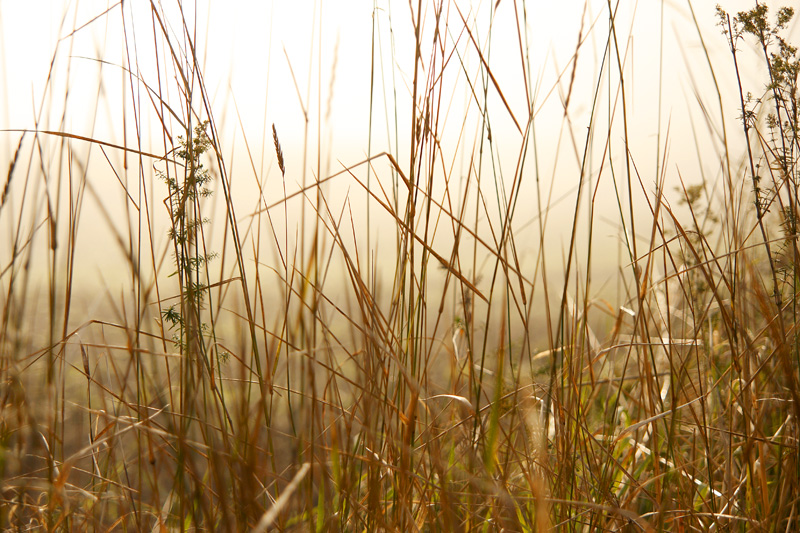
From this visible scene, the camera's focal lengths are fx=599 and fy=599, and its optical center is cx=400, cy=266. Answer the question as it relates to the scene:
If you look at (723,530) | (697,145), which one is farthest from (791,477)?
(697,145)

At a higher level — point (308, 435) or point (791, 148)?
point (791, 148)

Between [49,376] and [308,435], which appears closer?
[49,376]

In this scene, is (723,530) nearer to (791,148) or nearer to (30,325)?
(791,148)

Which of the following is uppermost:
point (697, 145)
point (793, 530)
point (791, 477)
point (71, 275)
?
point (697, 145)

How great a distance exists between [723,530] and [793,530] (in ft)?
A: 0.40

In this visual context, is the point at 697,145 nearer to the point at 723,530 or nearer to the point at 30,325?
the point at 723,530

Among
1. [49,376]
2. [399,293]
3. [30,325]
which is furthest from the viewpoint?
[30,325]

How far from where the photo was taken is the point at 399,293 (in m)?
0.92

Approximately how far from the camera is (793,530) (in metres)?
0.88

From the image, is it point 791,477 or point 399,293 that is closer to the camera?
point 791,477

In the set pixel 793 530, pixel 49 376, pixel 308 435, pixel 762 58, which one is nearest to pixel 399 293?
pixel 308 435

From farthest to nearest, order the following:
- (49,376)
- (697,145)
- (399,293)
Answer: (697,145) → (399,293) → (49,376)

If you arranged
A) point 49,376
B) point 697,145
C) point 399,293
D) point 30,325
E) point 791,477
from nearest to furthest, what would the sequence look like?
point 49,376 < point 791,477 < point 399,293 < point 30,325 < point 697,145

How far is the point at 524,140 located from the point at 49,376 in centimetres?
71
